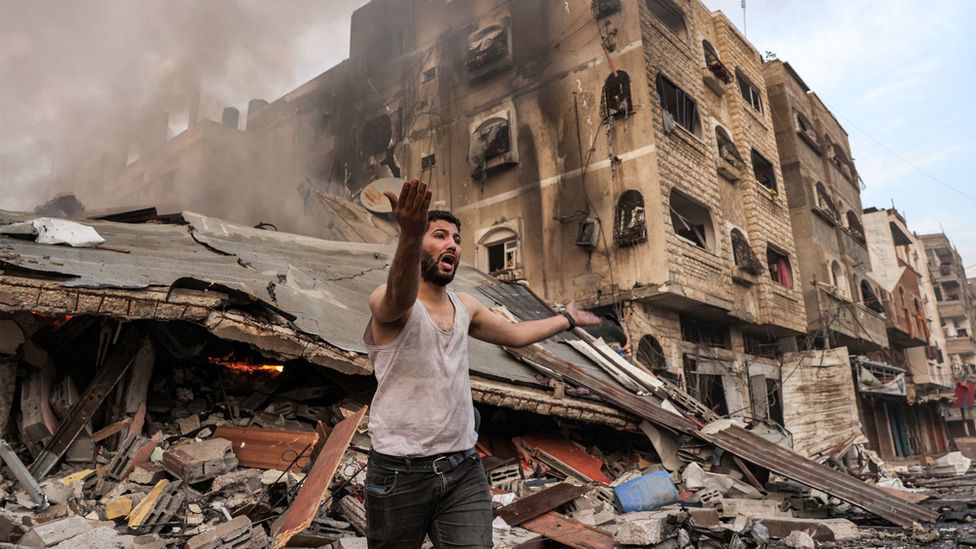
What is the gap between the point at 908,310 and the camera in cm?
2509

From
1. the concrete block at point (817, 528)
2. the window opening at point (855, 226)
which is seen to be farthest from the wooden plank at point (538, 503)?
the window opening at point (855, 226)

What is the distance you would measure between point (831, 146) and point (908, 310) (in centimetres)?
889

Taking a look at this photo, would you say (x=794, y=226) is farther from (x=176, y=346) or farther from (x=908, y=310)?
(x=176, y=346)

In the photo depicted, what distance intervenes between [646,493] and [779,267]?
44.8 ft

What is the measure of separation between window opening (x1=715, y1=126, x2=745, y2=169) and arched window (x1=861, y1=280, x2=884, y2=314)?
380 inches

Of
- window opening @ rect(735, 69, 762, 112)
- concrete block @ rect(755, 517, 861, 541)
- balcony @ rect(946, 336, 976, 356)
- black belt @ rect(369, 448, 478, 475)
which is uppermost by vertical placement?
window opening @ rect(735, 69, 762, 112)

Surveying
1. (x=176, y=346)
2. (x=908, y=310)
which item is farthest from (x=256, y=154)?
(x=908, y=310)

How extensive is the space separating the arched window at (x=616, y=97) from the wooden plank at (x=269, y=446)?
10.8 m

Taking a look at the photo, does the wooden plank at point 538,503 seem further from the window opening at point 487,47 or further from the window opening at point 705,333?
the window opening at point 487,47

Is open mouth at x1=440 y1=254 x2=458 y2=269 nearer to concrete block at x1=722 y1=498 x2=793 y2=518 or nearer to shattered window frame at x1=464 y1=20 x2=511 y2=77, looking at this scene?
concrete block at x1=722 y1=498 x2=793 y2=518

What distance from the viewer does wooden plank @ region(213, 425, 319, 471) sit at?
4.70 metres

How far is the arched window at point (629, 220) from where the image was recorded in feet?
39.4

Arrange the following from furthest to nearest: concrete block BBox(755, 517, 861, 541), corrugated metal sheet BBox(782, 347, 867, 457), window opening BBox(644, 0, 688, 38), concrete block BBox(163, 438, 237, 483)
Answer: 1. window opening BBox(644, 0, 688, 38)
2. corrugated metal sheet BBox(782, 347, 867, 457)
3. concrete block BBox(755, 517, 861, 541)
4. concrete block BBox(163, 438, 237, 483)

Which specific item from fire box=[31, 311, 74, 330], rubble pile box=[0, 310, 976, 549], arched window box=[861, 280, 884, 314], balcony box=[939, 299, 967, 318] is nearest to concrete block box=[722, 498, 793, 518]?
rubble pile box=[0, 310, 976, 549]
